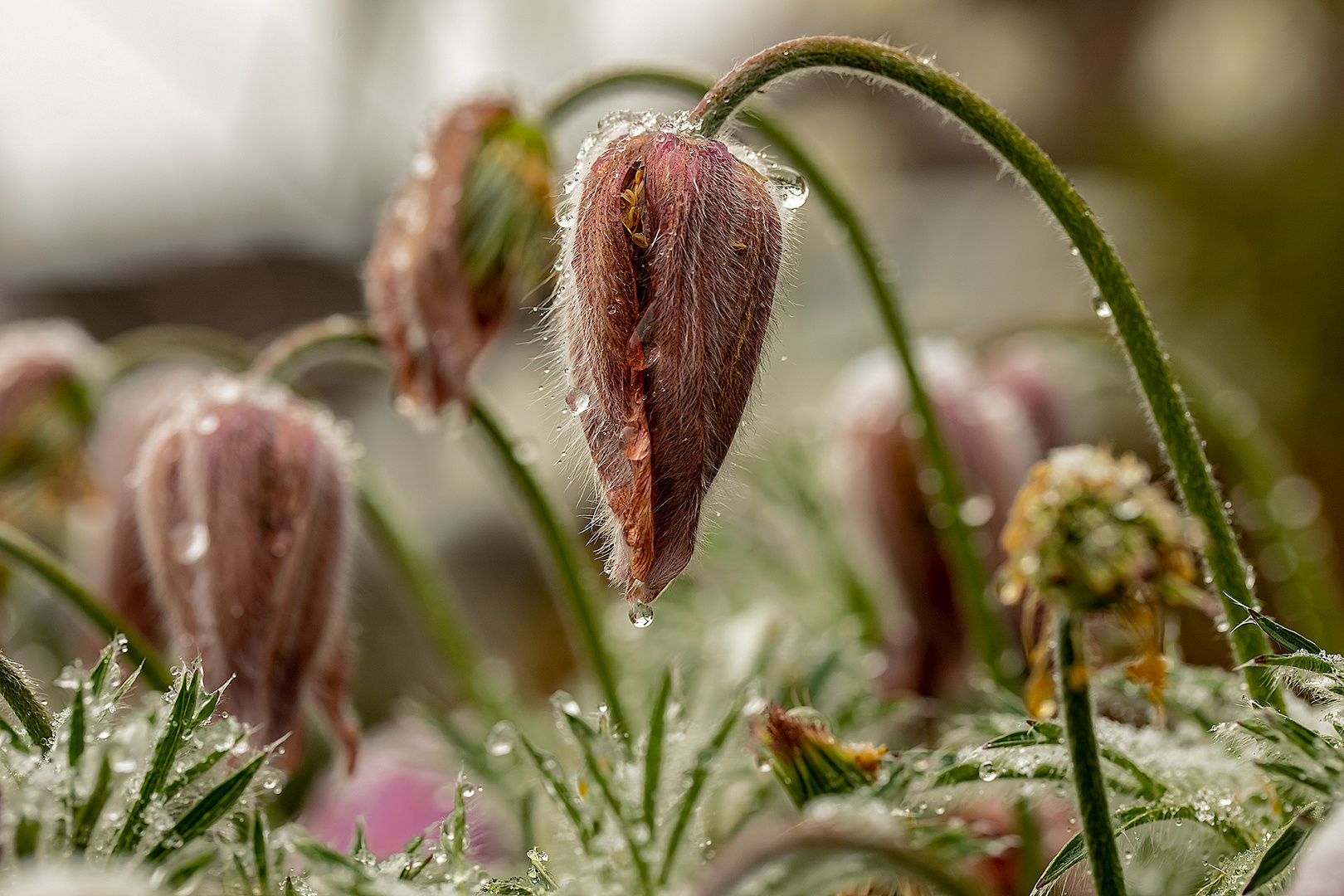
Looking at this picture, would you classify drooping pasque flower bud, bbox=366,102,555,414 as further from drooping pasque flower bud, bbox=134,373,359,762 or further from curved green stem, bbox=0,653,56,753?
curved green stem, bbox=0,653,56,753

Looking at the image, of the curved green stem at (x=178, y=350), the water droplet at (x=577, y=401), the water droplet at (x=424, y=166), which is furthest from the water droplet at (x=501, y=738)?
the curved green stem at (x=178, y=350)

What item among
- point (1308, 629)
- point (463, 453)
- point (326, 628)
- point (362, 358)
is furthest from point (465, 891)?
point (463, 453)

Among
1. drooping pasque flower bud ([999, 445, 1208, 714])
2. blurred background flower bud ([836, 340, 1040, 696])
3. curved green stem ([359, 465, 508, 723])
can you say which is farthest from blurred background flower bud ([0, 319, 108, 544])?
drooping pasque flower bud ([999, 445, 1208, 714])

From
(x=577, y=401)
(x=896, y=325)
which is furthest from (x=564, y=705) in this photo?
(x=896, y=325)

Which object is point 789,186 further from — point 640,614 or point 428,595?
point 428,595

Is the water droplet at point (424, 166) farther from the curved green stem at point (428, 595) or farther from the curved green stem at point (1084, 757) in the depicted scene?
the curved green stem at point (1084, 757)
